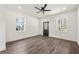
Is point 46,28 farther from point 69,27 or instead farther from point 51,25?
point 69,27

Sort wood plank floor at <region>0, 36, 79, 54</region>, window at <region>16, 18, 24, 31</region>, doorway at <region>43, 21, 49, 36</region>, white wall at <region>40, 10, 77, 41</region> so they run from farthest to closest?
doorway at <region>43, 21, 49, 36</region> < window at <region>16, 18, 24, 31</region> < white wall at <region>40, 10, 77, 41</region> < wood plank floor at <region>0, 36, 79, 54</region>

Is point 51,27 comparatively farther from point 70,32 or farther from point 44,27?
point 70,32

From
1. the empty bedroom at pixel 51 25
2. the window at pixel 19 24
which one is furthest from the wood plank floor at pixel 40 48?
the window at pixel 19 24

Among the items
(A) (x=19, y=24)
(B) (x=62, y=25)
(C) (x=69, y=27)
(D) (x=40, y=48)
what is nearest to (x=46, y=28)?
(B) (x=62, y=25)

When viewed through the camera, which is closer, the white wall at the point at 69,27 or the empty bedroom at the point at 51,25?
the empty bedroom at the point at 51,25

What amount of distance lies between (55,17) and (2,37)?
18.9ft

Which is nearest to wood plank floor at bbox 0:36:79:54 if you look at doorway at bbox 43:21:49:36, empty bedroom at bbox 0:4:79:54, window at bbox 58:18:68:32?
empty bedroom at bbox 0:4:79:54

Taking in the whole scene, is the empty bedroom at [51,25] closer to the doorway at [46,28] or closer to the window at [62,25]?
the window at [62,25]

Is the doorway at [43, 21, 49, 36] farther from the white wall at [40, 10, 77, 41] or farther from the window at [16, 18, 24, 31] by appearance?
the window at [16, 18, 24, 31]

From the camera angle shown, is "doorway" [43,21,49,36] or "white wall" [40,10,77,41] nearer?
"white wall" [40,10,77,41]

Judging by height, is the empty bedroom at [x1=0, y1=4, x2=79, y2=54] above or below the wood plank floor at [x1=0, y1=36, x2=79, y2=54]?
above

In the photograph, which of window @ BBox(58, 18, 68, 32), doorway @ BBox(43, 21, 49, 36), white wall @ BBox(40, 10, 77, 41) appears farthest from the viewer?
doorway @ BBox(43, 21, 49, 36)

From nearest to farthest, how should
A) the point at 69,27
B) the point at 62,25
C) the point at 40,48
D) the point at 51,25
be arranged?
the point at 40,48 < the point at 69,27 < the point at 62,25 < the point at 51,25

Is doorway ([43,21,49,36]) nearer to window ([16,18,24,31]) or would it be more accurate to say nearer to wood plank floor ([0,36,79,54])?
window ([16,18,24,31])
